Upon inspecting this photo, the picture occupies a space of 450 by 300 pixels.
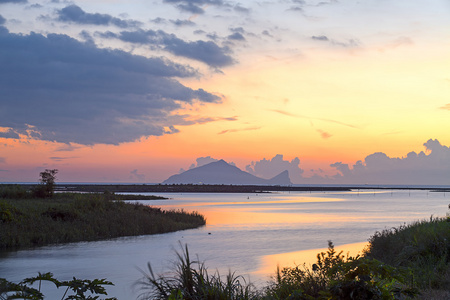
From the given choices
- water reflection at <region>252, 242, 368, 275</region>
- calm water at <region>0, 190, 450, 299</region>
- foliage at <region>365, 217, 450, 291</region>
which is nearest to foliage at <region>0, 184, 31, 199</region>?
calm water at <region>0, 190, 450, 299</region>

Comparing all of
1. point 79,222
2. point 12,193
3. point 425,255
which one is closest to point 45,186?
point 12,193

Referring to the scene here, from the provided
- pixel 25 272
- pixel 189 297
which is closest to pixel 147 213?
pixel 25 272

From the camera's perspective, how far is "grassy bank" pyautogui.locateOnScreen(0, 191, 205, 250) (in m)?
31.1

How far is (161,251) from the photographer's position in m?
29.6

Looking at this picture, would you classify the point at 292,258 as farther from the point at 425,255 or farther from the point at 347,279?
the point at 347,279

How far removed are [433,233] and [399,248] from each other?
3.12 m

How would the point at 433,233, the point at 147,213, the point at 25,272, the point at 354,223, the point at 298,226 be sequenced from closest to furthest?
the point at 433,233
the point at 25,272
the point at 147,213
the point at 298,226
the point at 354,223

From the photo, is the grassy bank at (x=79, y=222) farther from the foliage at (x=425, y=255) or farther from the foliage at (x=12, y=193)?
the foliage at (x=425, y=255)

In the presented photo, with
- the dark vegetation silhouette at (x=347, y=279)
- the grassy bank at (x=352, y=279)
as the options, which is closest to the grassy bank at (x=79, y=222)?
the dark vegetation silhouette at (x=347, y=279)

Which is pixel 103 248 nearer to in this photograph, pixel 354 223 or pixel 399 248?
pixel 399 248

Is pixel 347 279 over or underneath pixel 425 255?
over

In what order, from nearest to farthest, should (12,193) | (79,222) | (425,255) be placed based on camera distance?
1. (425,255)
2. (79,222)
3. (12,193)

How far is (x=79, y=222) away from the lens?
3541cm

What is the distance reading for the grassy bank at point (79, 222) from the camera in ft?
102
